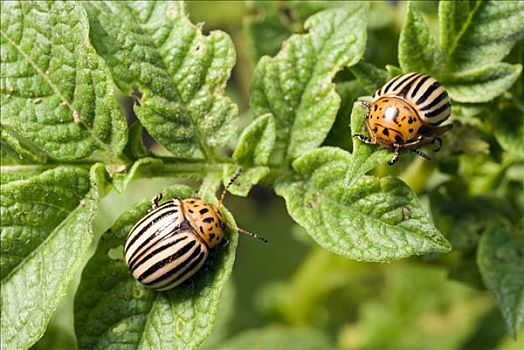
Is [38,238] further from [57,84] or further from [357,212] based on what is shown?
[357,212]

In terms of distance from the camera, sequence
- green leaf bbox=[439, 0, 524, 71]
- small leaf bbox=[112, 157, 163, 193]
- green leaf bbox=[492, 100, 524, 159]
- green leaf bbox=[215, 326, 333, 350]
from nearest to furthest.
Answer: small leaf bbox=[112, 157, 163, 193] → green leaf bbox=[439, 0, 524, 71] → green leaf bbox=[492, 100, 524, 159] → green leaf bbox=[215, 326, 333, 350]

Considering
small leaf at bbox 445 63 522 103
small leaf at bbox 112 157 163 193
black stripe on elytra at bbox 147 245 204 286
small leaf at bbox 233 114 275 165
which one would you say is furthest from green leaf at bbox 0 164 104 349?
small leaf at bbox 445 63 522 103

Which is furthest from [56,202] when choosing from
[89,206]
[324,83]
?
[324,83]

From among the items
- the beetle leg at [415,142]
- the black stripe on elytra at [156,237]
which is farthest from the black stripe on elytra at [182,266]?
the beetle leg at [415,142]

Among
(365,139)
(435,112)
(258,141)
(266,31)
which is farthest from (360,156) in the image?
(266,31)

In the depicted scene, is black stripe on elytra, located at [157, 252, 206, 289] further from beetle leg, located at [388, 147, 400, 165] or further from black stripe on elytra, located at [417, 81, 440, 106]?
black stripe on elytra, located at [417, 81, 440, 106]

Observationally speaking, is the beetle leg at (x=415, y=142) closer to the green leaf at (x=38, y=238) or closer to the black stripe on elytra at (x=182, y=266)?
the black stripe on elytra at (x=182, y=266)

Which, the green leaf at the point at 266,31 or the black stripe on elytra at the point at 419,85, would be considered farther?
the green leaf at the point at 266,31
